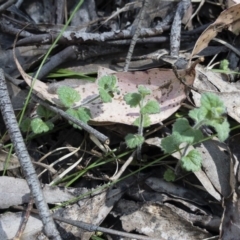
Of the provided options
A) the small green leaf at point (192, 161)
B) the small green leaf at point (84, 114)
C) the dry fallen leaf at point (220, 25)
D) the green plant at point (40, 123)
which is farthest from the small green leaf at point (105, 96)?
the dry fallen leaf at point (220, 25)

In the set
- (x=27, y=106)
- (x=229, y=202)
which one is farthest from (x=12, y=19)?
(x=229, y=202)

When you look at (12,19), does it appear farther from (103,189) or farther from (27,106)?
(103,189)

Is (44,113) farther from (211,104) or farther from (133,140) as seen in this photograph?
(211,104)

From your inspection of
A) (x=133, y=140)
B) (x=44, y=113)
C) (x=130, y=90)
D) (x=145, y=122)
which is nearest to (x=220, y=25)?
(x=130, y=90)

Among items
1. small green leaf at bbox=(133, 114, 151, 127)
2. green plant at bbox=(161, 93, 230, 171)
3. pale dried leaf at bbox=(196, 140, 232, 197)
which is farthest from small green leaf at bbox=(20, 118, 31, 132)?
pale dried leaf at bbox=(196, 140, 232, 197)

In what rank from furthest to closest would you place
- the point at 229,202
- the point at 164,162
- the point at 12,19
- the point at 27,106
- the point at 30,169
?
the point at 12,19 < the point at 27,106 < the point at 164,162 < the point at 229,202 < the point at 30,169

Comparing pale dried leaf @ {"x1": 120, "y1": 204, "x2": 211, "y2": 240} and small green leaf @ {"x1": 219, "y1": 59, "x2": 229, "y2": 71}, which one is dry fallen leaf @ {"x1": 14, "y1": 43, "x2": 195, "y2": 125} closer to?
small green leaf @ {"x1": 219, "y1": 59, "x2": 229, "y2": 71}

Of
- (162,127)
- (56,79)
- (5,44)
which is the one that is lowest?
(162,127)
